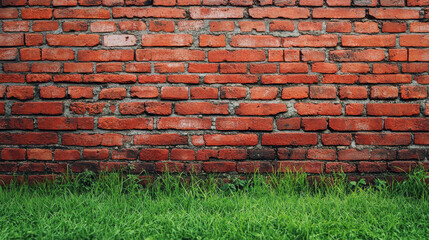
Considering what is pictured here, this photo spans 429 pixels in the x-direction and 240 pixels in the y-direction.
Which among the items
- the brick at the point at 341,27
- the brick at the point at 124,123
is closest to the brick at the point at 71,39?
the brick at the point at 124,123

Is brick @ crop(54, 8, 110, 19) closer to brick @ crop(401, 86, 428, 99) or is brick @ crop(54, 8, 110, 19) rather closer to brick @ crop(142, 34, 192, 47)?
brick @ crop(142, 34, 192, 47)

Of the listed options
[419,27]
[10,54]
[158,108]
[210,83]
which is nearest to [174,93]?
[158,108]

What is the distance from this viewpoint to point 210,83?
2039 millimetres

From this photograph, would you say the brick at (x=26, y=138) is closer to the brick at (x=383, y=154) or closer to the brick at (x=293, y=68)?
the brick at (x=293, y=68)

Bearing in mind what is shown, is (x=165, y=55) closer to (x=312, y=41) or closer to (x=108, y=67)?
(x=108, y=67)

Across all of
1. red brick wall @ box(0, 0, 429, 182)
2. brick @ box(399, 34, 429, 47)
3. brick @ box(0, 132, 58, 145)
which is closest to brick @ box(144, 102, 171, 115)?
red brick wall @ box(0, 0, 429, 182)

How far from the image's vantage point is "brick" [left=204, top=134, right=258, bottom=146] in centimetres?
204

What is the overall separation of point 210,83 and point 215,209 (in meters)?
0.90

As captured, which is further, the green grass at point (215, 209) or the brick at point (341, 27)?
the brick at point (341, 27)

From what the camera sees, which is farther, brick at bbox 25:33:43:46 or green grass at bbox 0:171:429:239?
brick at bbox 25:33:43:46

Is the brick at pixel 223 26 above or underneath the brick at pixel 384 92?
above

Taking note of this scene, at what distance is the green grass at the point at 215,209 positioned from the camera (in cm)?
141

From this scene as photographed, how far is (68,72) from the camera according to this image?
6.67 ft

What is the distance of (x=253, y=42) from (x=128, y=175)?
4.44ft
